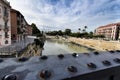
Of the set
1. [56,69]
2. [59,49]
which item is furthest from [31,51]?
[56,69]

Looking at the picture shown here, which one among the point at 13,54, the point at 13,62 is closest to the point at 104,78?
the point at 13,62

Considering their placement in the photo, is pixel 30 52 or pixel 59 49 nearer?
pixel 30 52

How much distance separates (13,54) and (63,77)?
35.7 feet

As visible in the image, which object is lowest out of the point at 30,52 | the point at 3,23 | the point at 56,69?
the point at 30,52

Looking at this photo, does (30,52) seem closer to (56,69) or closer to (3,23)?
(3,23)

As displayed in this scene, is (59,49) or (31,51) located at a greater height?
(31,51)

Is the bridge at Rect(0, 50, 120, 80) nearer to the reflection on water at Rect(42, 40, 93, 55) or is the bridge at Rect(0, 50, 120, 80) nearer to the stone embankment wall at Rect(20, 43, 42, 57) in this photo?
the stone embankment wall at Rect(20, 43, 42, 57)

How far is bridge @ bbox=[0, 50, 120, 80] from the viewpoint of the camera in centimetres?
177

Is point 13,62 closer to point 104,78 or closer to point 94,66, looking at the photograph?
point 94,66

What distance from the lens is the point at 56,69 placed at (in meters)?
2.03

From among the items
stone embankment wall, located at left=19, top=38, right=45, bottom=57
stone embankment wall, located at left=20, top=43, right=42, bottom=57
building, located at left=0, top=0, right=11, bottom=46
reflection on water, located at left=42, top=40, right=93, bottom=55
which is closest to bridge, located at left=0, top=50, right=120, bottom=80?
stone embankment wall, located at left=19, top=38, right=45, bottom=57

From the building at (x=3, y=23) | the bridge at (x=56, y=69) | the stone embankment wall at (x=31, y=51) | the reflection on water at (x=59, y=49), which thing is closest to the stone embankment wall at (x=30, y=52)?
the stone embankment wall at (x=31, y=51)

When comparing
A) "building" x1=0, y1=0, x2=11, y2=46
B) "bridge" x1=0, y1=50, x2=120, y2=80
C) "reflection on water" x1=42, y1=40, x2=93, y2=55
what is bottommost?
"reflection on water" x1=42, y1=40, x2=93, y2=55

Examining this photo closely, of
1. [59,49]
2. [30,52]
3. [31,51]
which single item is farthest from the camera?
[59,49]
